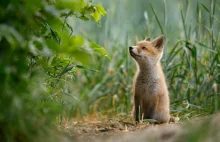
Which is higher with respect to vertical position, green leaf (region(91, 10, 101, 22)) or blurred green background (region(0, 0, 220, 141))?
green leaf (region(91, 10, 101, 22))

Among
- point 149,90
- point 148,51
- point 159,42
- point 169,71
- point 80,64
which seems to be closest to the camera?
point 149,90

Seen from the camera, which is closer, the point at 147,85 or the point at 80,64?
the point at 147,85

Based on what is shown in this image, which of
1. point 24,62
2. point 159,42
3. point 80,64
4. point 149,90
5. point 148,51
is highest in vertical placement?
point 159,42

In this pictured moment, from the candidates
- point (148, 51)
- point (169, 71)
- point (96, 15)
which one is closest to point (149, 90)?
point (148, 51)

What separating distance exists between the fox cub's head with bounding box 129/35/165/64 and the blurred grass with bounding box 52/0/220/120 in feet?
1.11

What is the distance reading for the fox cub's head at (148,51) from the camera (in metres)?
7.00

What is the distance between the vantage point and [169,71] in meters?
7.82

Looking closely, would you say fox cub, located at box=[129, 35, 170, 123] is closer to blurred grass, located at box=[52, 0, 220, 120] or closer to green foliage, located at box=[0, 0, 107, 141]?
blurred grass, located at box=[52, 0, 220, 120]

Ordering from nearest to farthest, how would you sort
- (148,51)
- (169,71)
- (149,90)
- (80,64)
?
(149,90), (148,51), (169,71), (80,64)

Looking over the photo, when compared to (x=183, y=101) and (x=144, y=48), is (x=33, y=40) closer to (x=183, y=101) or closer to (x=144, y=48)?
(x=144, y=48)

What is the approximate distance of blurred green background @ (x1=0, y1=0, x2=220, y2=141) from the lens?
4.04 metres

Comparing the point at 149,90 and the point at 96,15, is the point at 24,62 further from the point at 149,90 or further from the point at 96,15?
the point at 149,90

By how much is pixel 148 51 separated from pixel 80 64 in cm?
141

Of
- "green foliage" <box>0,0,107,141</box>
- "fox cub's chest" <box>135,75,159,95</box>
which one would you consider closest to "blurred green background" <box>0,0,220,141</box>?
"green foliage" <box>0,0,107,141</box>
